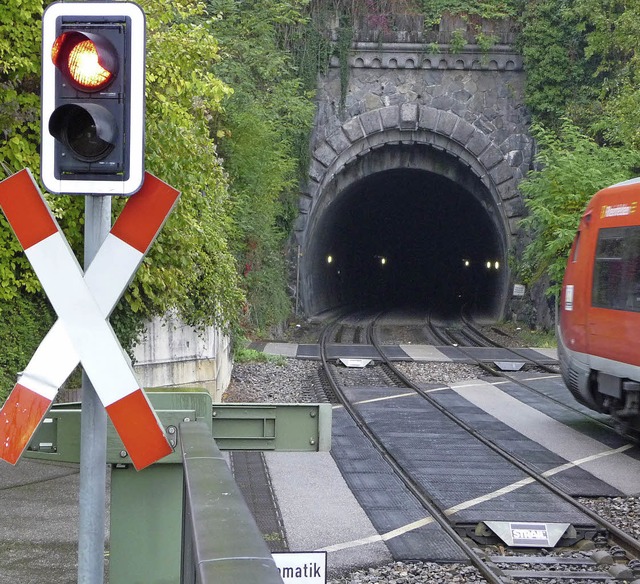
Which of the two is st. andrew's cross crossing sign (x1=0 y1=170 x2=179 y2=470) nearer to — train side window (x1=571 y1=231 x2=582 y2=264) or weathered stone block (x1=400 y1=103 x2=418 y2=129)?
train side window (x1=571 y1=231 x2=582 y2=264)

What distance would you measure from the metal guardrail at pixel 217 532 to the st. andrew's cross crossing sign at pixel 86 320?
0.67ft

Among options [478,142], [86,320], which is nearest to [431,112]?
[478,142]

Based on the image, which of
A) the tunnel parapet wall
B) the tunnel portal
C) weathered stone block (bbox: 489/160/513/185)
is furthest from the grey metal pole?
the tunnel portal

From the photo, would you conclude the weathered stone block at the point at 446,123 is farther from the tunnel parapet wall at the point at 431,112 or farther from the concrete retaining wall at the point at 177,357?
the concrete retaining wall at the point at 177,357

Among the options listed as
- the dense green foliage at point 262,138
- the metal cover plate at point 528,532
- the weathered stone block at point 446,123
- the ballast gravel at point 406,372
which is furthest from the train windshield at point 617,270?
the weathered stone block at point 446,123

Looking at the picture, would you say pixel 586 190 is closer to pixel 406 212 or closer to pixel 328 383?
pixel 328 383

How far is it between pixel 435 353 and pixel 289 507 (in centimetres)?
1612

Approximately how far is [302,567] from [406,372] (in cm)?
1626

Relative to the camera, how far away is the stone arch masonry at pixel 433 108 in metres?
31.9

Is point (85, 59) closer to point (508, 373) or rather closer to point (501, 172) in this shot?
point (508, 373)

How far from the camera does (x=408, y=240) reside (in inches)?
2301

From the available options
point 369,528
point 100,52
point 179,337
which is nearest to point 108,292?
point 100,52

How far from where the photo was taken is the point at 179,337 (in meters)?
14.7

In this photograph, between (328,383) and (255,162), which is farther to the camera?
(255,162)
